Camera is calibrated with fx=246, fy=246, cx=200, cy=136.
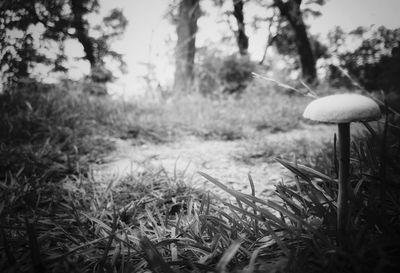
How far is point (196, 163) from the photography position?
225 centimetres

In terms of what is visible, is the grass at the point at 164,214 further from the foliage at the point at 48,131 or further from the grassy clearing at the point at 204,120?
the grassy clearing at the point at 204,120

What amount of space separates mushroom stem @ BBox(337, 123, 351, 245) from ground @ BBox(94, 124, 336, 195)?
648mm

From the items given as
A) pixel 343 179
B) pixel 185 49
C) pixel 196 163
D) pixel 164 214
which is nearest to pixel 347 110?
pixel 343 179

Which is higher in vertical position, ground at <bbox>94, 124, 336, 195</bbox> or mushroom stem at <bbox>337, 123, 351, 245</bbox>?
mushroom stem at <bbox>337, 123, 351, 245</bbox>

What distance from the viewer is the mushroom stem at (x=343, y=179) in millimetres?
753

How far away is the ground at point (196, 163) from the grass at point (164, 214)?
0.14 meters

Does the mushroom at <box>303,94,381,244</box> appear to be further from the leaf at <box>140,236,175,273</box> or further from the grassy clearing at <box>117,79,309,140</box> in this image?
the grassy clearing at <box>117,79,309,140</box>

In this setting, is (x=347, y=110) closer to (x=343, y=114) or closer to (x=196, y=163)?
(x=343, y=114)

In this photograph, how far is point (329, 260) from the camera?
28.9 inches

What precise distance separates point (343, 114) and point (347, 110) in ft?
0.05

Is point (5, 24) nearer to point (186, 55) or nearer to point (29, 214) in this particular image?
point (29, 214)

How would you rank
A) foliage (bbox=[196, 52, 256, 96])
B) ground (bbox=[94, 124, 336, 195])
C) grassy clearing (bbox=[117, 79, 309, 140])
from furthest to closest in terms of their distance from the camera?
foliage (bbox=[196, 52, 256, 96]) → grassy clearing (bbox=[117, 79, 309, 140]) → ground (bbox=[94, 124, 336, 195])

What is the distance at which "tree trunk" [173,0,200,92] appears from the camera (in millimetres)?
6637

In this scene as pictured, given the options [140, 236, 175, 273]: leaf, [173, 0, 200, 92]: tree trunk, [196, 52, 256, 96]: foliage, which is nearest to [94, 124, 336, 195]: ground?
[140, 236, 175, 273]: leaf
